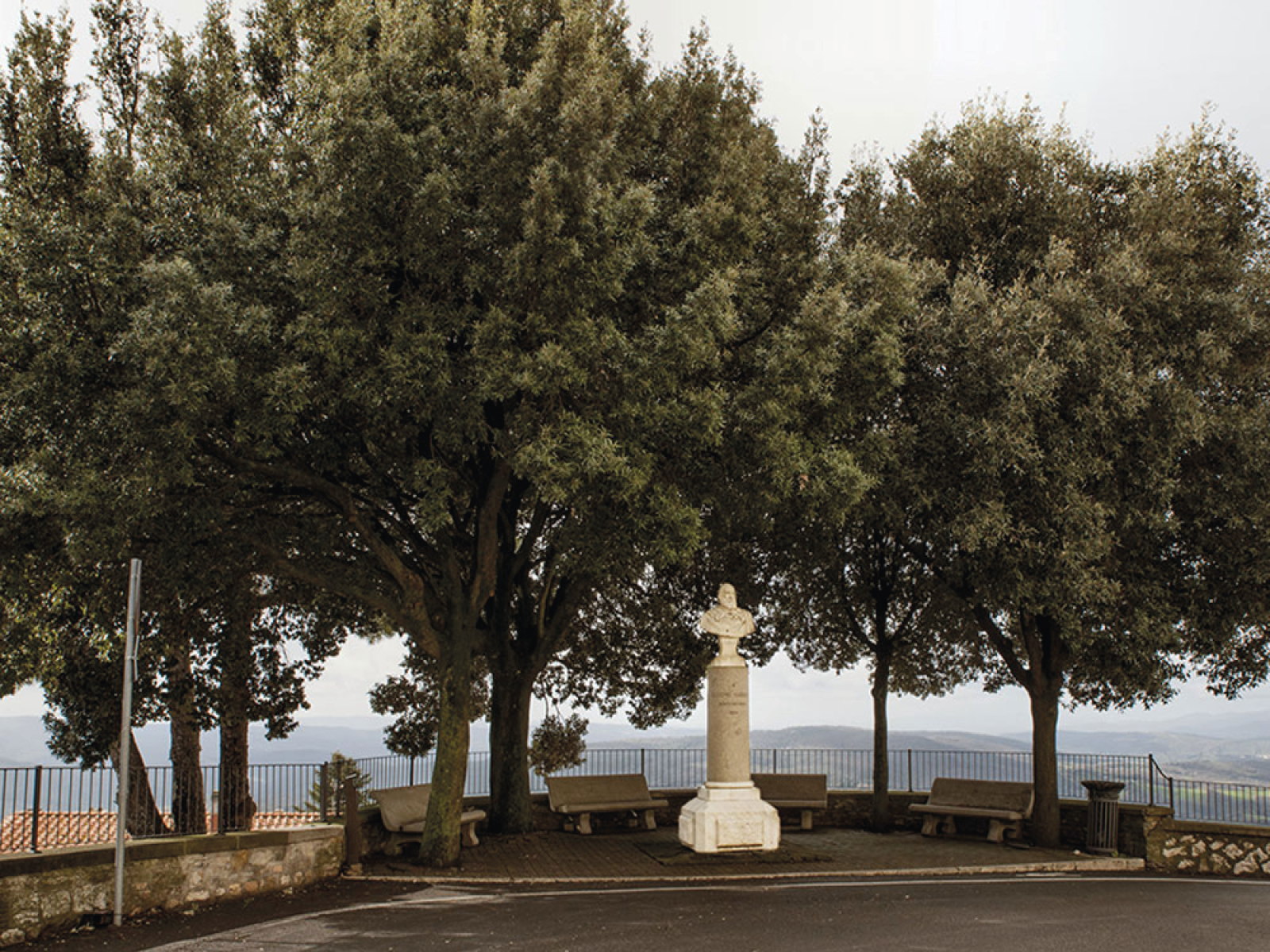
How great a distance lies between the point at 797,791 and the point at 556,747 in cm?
512

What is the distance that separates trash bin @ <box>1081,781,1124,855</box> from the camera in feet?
60.0

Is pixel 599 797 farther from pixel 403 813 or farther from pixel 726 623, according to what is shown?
pixel 726 623

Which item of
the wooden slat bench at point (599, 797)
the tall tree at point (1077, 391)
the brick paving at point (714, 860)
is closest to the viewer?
the brick paving at point (714, 860)

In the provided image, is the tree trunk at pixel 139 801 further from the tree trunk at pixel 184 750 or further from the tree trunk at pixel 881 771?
the tree trunk at pixel 881 771

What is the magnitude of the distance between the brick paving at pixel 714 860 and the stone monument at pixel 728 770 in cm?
35

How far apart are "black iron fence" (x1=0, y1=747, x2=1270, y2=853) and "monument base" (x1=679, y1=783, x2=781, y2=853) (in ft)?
4.22

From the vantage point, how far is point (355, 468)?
1689cm

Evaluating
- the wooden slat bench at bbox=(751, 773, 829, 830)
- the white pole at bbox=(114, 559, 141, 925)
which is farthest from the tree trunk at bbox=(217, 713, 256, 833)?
the wooden slat bench at bbox=(751, 773, 829, 830)

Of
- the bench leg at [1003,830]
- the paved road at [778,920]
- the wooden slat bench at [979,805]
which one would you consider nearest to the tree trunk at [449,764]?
the paved road at [778,920]

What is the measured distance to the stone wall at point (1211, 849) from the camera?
17609 mm

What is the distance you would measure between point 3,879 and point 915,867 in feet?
40.7

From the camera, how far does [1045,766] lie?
19219mm

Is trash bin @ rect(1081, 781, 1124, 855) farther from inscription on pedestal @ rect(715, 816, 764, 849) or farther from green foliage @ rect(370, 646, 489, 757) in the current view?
green foliage @ rect(370, 646, 489, 757)

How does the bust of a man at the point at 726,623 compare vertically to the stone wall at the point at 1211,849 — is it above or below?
above
